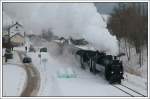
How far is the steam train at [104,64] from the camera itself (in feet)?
31.3

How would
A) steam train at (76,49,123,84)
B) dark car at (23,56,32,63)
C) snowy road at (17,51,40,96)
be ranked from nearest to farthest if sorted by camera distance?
snowy road at (17,51,40,96) → dark car at (23,56,32,63) → steam train at (76,49,123,84)

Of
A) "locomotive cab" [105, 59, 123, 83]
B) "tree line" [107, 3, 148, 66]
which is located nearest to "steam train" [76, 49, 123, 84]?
"locomotive cab" [105, 59, 123, 83]

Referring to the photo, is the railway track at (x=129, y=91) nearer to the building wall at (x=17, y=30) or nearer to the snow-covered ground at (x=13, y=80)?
the snow-covered ground at (x=13, y=80)

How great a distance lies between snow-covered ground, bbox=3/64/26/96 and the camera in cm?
901

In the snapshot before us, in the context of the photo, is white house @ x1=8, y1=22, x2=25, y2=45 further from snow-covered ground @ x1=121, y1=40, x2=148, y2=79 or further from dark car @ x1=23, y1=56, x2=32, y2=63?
snow-covered ground @ x1=121, y1=40, x2=148, y2=79

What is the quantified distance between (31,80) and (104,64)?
1.50 m

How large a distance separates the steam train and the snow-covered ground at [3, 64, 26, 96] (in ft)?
3.85

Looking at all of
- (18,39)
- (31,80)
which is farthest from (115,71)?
(18,39)

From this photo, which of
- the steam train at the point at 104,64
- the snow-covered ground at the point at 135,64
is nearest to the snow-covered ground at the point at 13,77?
the steam train at the point at 104,64

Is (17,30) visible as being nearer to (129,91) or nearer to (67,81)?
(67,81)

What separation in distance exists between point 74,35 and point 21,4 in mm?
1119

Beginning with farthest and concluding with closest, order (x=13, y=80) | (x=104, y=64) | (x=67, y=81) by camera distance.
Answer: (x=104, y=64) < (x=67, y=81) < (x=13, y=80)

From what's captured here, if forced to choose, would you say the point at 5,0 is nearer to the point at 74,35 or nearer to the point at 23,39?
the point at 23,39

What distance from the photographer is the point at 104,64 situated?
32.1ft
